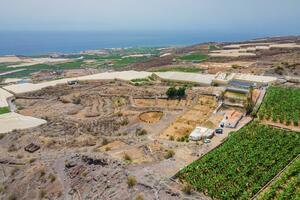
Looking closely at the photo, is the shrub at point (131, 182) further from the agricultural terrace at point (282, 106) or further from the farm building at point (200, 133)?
the agricultural terrace at point (282, 106)

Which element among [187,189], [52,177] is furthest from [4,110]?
[187,189]

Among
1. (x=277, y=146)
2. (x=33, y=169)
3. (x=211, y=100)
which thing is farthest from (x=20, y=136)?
(x=277, y=146)

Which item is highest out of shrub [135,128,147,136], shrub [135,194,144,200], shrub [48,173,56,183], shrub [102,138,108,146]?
shrub [135,194,144,200]

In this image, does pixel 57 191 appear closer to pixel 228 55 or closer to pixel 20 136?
pixel 20 136

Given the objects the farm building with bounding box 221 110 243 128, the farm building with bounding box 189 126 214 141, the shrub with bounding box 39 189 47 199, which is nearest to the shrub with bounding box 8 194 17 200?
the shrub with bounding box 39 189 47 199

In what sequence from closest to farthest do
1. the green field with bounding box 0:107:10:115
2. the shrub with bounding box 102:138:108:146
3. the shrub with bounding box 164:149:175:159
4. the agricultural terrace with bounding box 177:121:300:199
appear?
the agricultural terrace with bounding box 177:121:300:199 < the shrub with bounding box 164:149:175:159 < the shrub with bounding box 102:138:108:146 < the green field with bounding box 0:107:10:115

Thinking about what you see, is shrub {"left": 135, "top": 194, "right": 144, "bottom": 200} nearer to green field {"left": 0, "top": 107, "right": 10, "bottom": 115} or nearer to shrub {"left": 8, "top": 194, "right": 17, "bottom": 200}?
shrub {"left": 8, "top": 194, "right": 17, "bottom": 200}
